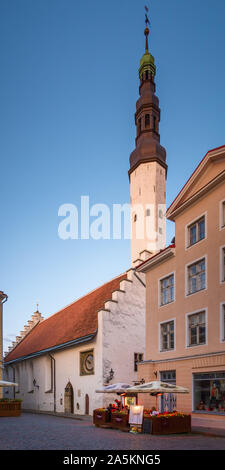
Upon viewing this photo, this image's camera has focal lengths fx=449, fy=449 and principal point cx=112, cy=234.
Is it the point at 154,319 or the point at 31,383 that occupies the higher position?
the point at 154,319

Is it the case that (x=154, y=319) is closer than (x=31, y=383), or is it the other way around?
(x=154, y=319)

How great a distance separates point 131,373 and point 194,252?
12415 mm

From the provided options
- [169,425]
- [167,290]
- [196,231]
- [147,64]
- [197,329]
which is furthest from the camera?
[147,64]

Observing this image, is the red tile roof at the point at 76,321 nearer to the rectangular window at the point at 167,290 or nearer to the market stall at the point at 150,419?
the rectangular window at the point at 167,290

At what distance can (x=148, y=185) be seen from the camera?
4738 centimetres

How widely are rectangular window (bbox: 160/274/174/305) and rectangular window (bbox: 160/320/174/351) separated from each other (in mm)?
1248

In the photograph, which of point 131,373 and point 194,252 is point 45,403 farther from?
point 194,252

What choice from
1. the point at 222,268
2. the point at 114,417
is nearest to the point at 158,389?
the point at 114,417

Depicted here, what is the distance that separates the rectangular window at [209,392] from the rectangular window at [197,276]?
4120mm

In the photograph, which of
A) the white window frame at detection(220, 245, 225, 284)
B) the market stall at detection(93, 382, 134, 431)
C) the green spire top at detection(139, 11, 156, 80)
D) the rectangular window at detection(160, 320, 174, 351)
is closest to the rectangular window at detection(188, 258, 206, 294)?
the white window frame at detection(220, 245, 225, 284)

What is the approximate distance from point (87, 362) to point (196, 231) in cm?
1354

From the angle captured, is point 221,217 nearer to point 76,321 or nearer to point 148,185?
point 76,321

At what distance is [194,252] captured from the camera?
22.6 meters
